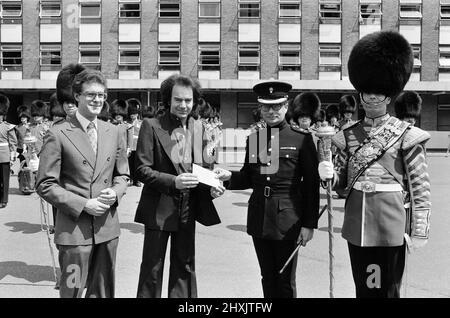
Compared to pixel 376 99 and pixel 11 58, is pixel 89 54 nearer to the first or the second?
pixel 11 58

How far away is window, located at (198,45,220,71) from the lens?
3241 centimetres

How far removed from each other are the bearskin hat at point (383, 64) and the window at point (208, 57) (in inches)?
1133

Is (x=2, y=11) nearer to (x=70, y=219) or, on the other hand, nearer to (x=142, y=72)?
(x=142, y=72)

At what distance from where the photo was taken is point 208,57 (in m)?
32.5

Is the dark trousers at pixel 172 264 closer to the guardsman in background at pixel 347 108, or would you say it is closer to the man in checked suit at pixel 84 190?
the man in checked suit at pixel 84 190

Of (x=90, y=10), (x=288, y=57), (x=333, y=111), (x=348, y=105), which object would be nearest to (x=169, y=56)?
(x=90, y=10)

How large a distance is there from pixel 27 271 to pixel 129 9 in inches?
1118

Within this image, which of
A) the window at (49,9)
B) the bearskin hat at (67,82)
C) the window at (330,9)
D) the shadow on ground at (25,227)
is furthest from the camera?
the window at (49,9)

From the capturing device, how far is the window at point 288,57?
3241cm

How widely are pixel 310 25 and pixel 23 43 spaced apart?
17178mm

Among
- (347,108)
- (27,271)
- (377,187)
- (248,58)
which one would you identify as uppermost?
(248,58)

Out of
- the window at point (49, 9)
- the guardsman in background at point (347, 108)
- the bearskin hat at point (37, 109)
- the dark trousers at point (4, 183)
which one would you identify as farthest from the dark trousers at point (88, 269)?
the window at point (49, 9)

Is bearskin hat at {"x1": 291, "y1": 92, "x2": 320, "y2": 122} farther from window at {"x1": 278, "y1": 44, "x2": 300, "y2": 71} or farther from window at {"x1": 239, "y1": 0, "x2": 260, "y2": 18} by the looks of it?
window at {"x1": 239, "y1": 0, "x2": 260, "y2": 18}
